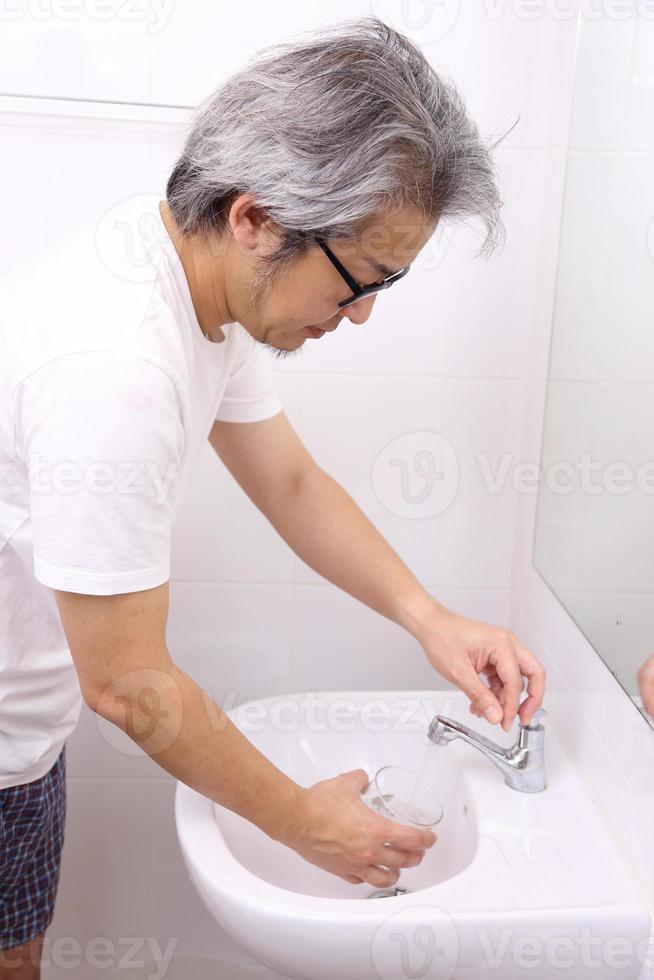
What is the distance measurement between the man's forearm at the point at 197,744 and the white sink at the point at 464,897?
0.24 ft

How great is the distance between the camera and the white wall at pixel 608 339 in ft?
2.79

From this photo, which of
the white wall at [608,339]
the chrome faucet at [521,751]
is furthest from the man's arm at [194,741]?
the white wall at [608,339]

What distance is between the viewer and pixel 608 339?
0.96 meters

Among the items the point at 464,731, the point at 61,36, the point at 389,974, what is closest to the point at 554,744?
the point at 464,731

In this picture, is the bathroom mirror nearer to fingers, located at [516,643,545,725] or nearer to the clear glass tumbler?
fingers, located at [516,643,545,725]

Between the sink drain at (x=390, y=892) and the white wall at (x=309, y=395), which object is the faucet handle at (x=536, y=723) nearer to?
the white wall at (x=309, y=395)

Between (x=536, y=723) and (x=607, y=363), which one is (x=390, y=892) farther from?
(x=607, y=363)

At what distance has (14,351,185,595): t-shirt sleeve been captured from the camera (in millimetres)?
688

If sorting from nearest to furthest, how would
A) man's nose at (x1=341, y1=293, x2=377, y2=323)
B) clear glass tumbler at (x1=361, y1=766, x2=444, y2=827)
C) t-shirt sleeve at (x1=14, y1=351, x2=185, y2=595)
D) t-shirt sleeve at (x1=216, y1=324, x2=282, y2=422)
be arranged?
t-shirt sleeve at (x1=14, y1=351, x2=185, y2=595)
man's nose at (x1=341, y1=293, x2=377, y2=323)
clear glass tumbler at (x1=361, y1=766, x2=444, y2=827)
t-shirt sleeve at (x1=216, y1=324, x2=282, y2=422)

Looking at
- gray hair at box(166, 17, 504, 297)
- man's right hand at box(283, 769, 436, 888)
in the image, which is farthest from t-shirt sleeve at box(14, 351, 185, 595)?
man's right hand at box(283, 769, 436, 888)

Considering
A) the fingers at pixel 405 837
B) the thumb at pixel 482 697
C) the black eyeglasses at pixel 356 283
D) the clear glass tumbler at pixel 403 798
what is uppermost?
the black eyeglasses at pixel 356 283

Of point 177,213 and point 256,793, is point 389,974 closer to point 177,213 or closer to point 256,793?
point 256,793

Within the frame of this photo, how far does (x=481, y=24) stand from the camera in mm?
1126

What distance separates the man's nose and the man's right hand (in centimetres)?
47
